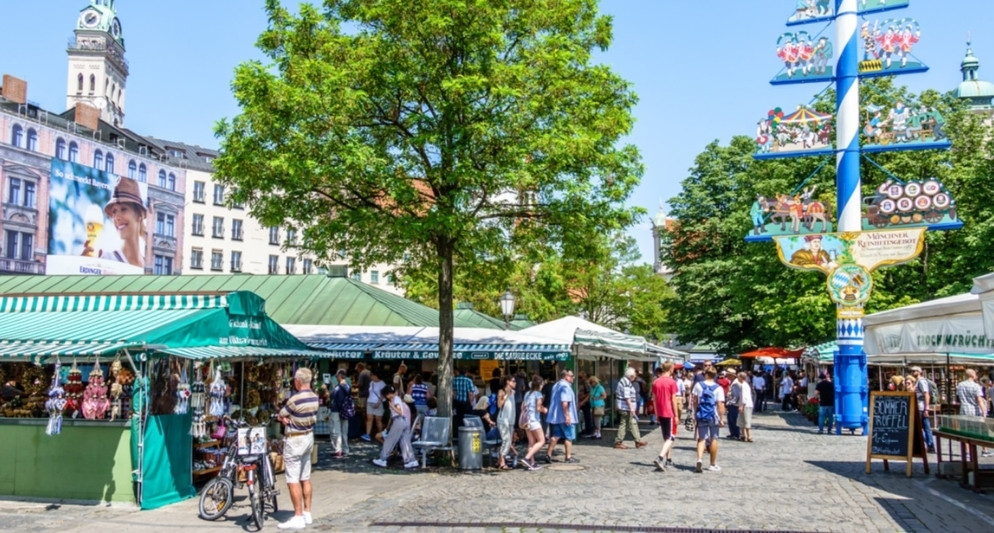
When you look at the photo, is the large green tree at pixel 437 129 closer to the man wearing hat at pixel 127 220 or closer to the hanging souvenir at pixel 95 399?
the hanging souvenir at pixel 95 399

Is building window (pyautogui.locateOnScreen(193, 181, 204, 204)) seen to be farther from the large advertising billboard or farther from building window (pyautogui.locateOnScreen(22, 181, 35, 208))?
building window (pyautogui.locateOnScreen(22, 181, 35, 208))

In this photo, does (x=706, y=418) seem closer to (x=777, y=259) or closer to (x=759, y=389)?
(x=759, y=389)

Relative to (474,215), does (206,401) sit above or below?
below

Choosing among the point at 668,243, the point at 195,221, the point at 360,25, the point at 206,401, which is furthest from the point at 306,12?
the point at 195,221

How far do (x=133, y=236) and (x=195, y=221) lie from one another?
14.4m

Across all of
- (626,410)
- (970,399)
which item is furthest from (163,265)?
(970,399)

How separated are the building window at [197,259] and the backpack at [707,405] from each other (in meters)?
71.6

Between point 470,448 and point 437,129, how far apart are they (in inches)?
203

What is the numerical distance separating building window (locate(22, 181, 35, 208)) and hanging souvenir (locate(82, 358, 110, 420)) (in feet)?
194

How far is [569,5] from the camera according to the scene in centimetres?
1577

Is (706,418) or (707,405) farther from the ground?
(707,405)

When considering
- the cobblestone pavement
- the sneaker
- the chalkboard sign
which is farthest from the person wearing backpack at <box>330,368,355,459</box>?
the chalkboard sign

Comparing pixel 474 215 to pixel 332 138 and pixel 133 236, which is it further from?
pixel 133 236

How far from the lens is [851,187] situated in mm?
23891
